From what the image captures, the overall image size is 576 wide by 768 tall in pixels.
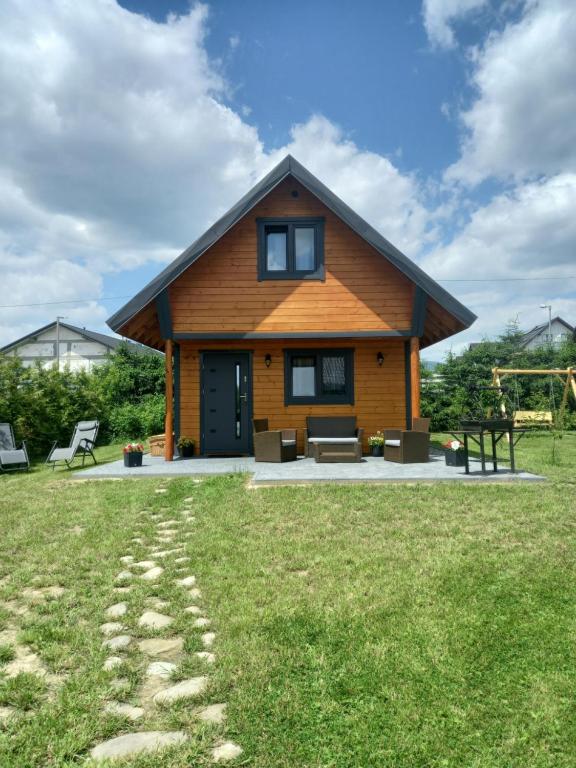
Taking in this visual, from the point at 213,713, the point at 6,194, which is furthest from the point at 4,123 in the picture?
the point at 213,713

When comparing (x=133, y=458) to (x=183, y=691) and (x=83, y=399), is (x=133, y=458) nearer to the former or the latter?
(x=83, y=399)

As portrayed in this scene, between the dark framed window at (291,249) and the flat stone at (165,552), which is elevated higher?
the dark framed window at (291,249)

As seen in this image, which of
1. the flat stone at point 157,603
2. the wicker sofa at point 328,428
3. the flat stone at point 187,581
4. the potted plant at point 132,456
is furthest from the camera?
the wicker sofa at point 328,428

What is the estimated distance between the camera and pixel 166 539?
4.82 metres

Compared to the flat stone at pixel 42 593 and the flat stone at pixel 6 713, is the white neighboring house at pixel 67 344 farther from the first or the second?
the flat stone at pixel 6 713

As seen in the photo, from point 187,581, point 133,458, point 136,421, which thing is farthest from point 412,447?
point 136,421

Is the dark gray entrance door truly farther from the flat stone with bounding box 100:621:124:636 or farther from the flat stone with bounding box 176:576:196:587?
the flat stone with bounding box 100:621:124:636

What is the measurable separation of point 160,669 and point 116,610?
89 cm

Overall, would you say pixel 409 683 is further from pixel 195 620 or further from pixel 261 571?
pixel 261 571

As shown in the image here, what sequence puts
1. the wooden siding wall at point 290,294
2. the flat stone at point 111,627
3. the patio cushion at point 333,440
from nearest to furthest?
the flat stone at point 111,627 < the patio cushion at point 333,440 < the wooden siding wall at point 290,294

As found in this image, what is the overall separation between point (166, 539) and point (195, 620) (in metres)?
1.93

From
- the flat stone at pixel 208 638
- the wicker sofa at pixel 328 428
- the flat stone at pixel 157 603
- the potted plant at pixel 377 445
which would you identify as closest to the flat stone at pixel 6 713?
the flat stone at pixel 208 638

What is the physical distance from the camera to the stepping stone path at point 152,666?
1921 millimetres

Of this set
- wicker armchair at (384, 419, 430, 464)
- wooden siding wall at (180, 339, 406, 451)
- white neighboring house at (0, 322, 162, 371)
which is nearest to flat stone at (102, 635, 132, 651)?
wicker armchair at (384, 419, 430, 464)
